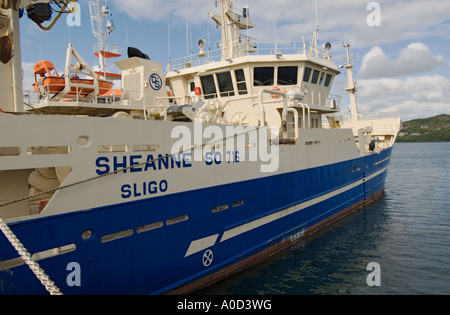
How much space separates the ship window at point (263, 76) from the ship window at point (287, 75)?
29 centimetres

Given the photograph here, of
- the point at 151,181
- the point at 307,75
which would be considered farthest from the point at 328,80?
the point at 151,181

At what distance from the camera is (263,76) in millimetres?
10680

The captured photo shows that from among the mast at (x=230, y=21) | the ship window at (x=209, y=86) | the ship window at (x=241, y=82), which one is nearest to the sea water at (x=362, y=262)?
the ship window at (x=241, y=82)

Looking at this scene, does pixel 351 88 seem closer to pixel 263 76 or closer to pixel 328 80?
pixel 328 80

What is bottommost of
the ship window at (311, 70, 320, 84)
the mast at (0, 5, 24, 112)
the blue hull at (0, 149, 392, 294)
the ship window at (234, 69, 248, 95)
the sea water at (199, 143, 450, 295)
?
the sea water at (199, 143, 450, 295)

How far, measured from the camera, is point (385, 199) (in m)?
16.5

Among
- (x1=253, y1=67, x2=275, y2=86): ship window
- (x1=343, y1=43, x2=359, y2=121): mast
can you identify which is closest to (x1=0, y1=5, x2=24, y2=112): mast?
(x1=253, y1=67, x2=275, y2=86): ship window

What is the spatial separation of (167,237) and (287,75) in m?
7.50

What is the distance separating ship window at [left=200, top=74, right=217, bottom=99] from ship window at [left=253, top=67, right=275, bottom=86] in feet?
4.98

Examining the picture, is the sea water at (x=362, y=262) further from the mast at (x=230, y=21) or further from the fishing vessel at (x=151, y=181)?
the mast at (x=230, y=21)

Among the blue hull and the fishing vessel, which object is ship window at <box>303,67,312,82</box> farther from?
the blue hull

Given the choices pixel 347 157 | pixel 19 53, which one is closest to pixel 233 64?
pixel 347 157

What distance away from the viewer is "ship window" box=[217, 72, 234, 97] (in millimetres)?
10849
